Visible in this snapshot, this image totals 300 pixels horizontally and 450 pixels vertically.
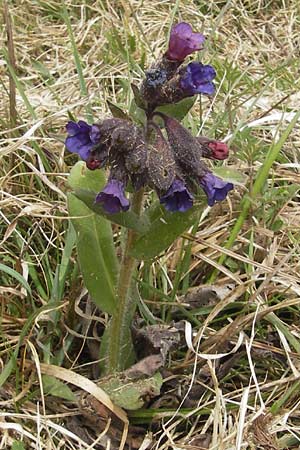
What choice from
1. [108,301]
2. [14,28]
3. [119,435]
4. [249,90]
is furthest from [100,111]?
[119,435]

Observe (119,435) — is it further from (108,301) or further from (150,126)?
(150,126)

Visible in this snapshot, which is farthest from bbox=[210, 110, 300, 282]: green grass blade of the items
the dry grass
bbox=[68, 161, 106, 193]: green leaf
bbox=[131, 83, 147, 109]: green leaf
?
bbox=[131, 83, 147, 109]: green leaf

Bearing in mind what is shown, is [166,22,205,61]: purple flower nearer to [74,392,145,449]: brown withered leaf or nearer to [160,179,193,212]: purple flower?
[160,179,193,212]: purple flower

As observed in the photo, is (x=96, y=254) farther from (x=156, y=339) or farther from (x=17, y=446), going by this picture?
(x=17, y=446)

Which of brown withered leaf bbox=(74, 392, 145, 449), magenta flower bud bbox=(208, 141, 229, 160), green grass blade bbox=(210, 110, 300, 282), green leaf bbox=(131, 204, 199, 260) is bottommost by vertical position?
brown withered leaf bbox=(74, 392, 145, 449)

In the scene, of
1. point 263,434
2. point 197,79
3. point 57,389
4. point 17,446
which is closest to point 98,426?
point 57,389

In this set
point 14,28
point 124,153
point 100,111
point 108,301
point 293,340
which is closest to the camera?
point 124,153
